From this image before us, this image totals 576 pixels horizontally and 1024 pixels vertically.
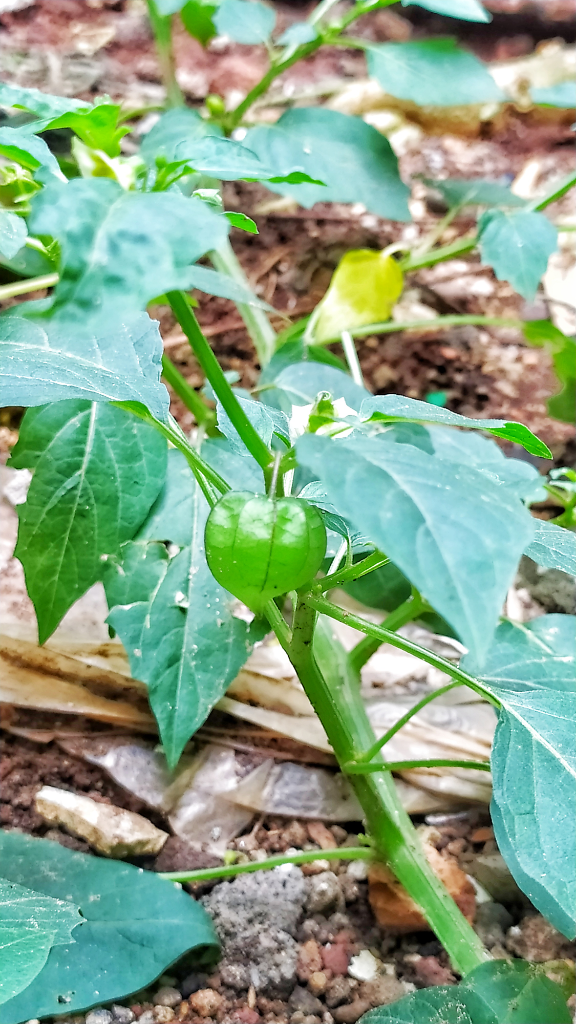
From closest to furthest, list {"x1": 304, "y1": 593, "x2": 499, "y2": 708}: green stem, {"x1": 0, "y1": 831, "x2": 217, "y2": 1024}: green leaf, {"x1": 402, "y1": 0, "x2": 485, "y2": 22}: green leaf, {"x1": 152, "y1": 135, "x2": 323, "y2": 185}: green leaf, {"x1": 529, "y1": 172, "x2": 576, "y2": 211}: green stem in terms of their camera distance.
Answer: {"x1": 152, "y1": 135, "x2": 323, "y2": 185}: green leaf
{"x1": 304, "y1": 593, "x2": 499, "y2": 708}: green stem
{"x1": 0, "y1": 831, "x2": 217, "y2": 1024}: green leaf
{"x1": 402, "y1": 0, "x2": 485, "y2": 22}: green leaf
{"x1": 529, "y1": 172, "x2": 576, "y2": 211}: green stem

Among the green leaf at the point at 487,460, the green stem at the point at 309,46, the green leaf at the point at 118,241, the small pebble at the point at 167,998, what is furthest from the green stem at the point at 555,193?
the small pebble at the point at 167,998

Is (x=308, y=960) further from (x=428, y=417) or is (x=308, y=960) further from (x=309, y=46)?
(x=309, y=46)

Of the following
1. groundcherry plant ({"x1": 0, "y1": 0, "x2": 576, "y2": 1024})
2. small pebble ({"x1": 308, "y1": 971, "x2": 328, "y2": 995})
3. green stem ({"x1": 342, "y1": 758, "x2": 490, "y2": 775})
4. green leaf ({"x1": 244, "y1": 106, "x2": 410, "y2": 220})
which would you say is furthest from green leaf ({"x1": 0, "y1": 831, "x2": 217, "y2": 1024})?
green leaf ({"x1": 244, "y1": 106, "x2": 410, "y2": 220})

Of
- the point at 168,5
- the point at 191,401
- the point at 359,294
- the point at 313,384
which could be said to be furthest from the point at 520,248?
the point at 168,5

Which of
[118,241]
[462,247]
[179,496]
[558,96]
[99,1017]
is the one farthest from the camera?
[462,247]

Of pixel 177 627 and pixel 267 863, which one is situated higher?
pixel 177 627

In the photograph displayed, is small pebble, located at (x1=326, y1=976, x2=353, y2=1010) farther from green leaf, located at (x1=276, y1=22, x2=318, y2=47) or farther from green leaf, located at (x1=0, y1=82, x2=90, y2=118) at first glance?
green leaf, located at (x1=276, y1=22, x2=318, y2=47)
